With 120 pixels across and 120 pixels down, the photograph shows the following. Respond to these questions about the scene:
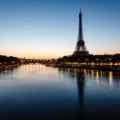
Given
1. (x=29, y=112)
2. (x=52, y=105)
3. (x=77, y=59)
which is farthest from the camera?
(x=77, y=59)

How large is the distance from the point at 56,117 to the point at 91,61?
340ft

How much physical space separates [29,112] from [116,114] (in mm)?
7110

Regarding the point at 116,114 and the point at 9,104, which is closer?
the point at 116,114

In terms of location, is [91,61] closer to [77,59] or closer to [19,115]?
[77,59]

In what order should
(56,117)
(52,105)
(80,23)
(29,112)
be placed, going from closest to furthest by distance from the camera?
1. (56,117)
2. (29,112)
3. (52,105)
4. (80,23)

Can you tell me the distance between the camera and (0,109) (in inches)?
720

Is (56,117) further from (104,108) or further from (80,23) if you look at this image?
(80,23)

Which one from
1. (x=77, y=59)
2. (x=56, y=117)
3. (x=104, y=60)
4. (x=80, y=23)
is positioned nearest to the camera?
(x=56, y=117)

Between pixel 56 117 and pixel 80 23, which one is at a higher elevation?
pixel 80 23

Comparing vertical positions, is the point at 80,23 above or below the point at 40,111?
above

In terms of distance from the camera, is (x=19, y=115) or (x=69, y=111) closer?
(x=19, y=115)

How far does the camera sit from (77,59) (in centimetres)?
13025

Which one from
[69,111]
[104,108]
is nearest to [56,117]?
[69,111]

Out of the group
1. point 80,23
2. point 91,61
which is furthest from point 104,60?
point 80,23
